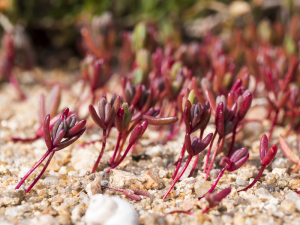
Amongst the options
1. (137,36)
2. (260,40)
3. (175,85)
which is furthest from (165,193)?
(260,40)

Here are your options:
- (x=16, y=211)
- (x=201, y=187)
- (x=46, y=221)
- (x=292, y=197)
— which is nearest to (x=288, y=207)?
(x=292, y=197)

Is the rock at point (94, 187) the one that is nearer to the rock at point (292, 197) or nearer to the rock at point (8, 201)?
the rock at point (8, 201)

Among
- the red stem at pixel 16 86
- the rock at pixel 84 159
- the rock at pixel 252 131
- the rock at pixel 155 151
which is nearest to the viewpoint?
the rock at pixel 84 159

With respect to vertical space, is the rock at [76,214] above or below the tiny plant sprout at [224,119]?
below

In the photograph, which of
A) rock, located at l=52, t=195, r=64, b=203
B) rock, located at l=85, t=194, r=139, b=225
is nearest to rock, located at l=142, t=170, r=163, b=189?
rock, located at l=85, t=194, r=139, b=225

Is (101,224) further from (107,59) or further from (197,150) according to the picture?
(107,59)

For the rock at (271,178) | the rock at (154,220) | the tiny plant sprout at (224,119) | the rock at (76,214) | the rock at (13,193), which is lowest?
the rock at (271,178)

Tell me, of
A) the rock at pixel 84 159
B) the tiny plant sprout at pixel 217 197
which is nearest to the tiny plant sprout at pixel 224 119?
the tiny plant sprout at pixel 217 197
